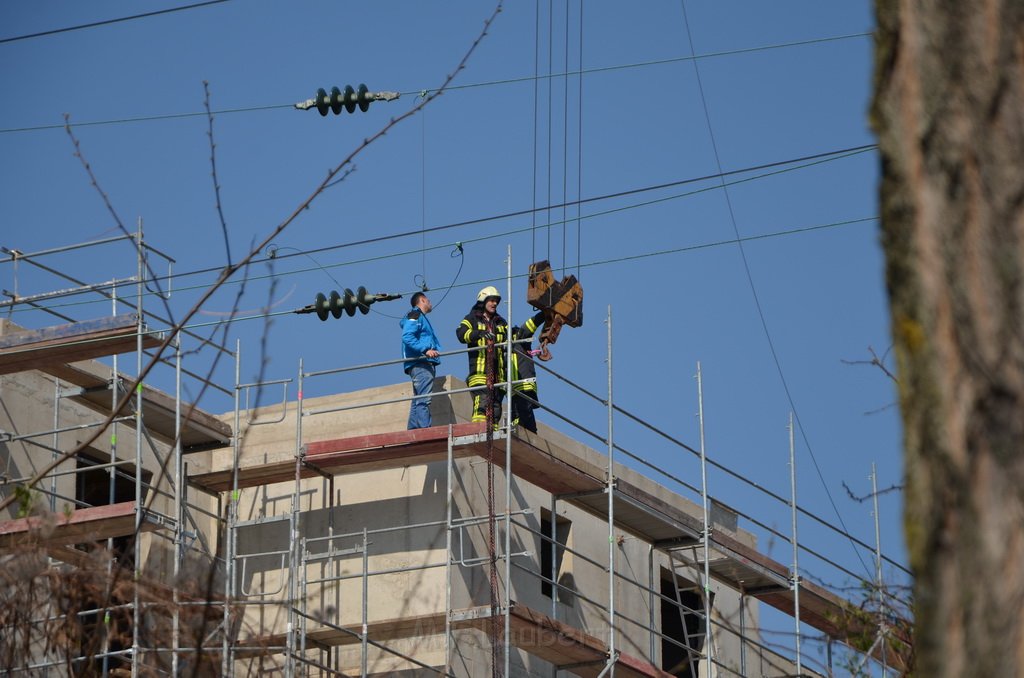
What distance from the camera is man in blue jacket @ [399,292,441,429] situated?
61.9ft

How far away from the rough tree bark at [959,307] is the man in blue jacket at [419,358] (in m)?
15.9

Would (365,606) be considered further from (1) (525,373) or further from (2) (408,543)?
(1) (525,373)

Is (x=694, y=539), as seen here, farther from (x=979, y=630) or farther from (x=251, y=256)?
(x=979, y=630)

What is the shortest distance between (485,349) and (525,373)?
0.82 meters

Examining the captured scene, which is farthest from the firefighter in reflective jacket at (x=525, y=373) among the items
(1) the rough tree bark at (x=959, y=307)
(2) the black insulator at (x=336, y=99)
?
(1) the rough tree bark at (x=959, y=307)

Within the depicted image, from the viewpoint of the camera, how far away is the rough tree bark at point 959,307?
2.75m

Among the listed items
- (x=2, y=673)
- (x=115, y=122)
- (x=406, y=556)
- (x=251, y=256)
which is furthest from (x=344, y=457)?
(x=251, y=256)

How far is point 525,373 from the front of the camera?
63.1ft

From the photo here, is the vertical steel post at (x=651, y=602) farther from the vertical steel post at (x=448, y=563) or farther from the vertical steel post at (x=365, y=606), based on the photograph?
the vertical steel post at (x=365, y=606)

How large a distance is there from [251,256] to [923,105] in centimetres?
388

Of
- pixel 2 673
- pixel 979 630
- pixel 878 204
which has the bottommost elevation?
pixel 979 630

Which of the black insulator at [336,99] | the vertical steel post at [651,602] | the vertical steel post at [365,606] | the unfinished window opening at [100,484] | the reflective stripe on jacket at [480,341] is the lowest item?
the vertical steel post at [365,606]

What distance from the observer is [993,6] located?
2.95 meters

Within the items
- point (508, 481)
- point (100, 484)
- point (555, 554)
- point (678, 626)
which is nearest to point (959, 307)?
point (508, 481)
